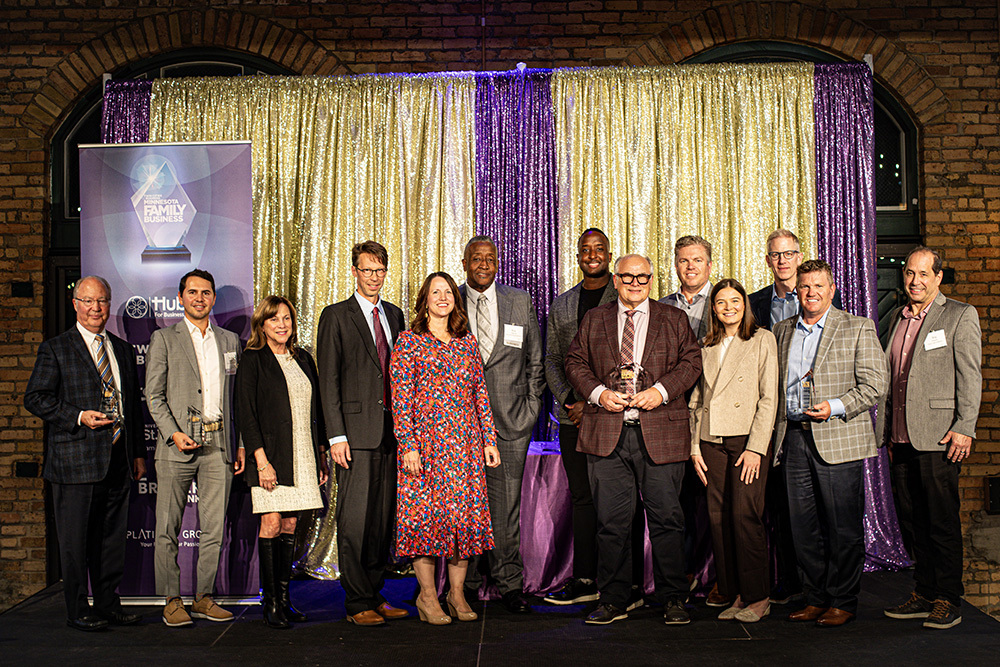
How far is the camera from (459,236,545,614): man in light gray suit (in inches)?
164

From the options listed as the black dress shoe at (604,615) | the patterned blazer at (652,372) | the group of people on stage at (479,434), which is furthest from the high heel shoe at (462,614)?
the patterned blazer at (652,372)

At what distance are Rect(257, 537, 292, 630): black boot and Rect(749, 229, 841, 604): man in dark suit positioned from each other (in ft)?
8.04

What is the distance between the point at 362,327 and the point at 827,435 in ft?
7.33

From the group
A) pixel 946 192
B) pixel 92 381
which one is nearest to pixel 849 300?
pixel 946 192

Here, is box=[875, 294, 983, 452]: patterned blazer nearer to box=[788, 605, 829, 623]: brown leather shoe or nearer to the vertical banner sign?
box=[788, 605, 829, 623]: brown leather shoe

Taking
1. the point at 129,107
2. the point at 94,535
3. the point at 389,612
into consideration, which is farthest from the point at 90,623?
the point at 129,107

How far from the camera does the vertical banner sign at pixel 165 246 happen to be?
14.2ft

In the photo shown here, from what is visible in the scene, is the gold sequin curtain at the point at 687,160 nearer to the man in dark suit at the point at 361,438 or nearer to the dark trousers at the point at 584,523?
the dark trousers at the point at 584,523

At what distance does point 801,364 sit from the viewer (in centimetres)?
388

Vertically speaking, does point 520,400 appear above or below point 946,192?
below

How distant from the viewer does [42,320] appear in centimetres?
552

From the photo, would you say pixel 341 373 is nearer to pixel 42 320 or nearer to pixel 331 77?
pixel 331 77

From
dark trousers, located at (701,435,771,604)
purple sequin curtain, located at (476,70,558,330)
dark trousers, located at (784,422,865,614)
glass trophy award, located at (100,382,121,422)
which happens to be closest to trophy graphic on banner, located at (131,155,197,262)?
glass trophy award, located at (100,382,121,422)

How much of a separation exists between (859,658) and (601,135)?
3.34 m
